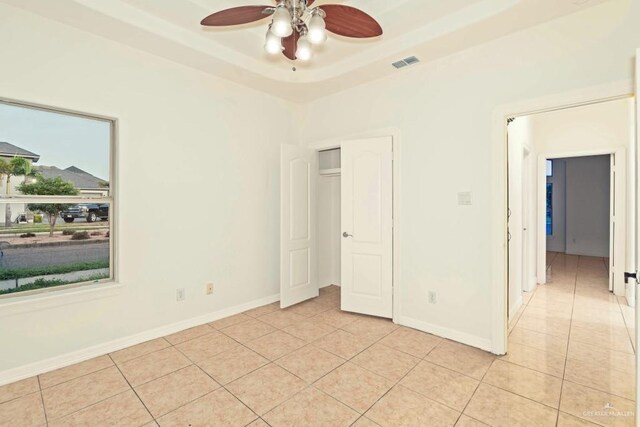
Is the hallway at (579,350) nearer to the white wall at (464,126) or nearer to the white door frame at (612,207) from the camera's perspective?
the white door frame at (612,207)

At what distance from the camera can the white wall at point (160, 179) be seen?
7.95 feet

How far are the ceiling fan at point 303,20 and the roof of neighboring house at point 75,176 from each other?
6.01 ft

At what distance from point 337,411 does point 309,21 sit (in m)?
2.44

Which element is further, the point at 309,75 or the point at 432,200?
the point at 309,75

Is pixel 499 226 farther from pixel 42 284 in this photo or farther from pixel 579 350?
pixel 42 284

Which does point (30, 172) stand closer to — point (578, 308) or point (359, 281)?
point (359, 281)

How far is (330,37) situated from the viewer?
9.73ft

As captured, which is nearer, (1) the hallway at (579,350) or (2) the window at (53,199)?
(1) the hallway at (579,350)

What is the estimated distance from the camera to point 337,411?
200 cm

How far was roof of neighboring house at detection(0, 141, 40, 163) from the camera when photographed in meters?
2.36

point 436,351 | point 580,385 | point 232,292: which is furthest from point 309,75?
point 580,385

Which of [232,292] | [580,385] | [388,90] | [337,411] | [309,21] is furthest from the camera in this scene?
[232,292]

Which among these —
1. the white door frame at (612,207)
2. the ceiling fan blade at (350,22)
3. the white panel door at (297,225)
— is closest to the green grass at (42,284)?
the white panel door at (297,225)

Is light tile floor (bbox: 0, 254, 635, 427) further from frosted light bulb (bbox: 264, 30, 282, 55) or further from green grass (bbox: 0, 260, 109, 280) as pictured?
frosted light bulb (bbox: 264, 30, 282, 55)
